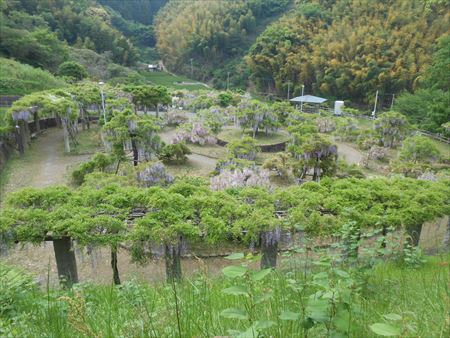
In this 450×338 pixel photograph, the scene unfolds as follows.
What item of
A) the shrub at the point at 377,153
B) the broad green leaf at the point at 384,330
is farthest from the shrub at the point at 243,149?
the broad green leaf at the point at 384,330

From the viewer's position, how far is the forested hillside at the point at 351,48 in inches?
1465

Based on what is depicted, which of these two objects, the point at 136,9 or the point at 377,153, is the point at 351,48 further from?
the point at 136,9

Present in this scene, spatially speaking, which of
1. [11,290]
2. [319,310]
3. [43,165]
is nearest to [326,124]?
[43,165]

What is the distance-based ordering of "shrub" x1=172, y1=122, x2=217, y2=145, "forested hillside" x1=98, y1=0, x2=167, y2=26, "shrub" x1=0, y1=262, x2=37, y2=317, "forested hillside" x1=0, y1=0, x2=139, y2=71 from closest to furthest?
"shrub" x1=0, y1=262, x2=37, y2=317, "shrub" x1=172, y1=122, x2=217, y2=145, "forested hillside" x1=0, y1=0, x2=139, y2=71, "forested hillside" x1=98, y1=0, x2=167, y2=26

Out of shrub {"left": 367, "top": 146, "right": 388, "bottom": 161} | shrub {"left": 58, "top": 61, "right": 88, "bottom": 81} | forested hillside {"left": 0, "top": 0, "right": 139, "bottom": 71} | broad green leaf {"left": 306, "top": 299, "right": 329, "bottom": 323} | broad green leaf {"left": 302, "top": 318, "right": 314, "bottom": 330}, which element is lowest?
shrub {"left": 367, "top": 146, "right": 388, "bottom": 161}

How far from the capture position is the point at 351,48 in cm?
4100

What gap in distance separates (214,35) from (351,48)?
2612 centimetres

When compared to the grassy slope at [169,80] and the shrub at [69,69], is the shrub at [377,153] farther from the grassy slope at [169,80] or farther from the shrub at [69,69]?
the grassy slope at [169,80]

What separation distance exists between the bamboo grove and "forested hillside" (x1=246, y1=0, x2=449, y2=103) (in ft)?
103

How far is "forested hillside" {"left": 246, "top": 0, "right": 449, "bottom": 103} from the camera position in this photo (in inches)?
1465

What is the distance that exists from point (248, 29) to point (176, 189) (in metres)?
62.3

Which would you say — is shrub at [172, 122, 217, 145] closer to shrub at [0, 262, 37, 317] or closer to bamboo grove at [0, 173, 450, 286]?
bamboo grove at [0, 173, 450, 286]

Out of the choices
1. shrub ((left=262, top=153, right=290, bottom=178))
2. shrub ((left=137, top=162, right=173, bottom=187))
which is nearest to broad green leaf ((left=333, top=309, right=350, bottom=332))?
shrub ((left=137, top=162, right=173, bottom=187))

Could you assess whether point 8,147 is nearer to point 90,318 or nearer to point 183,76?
point 90,318
